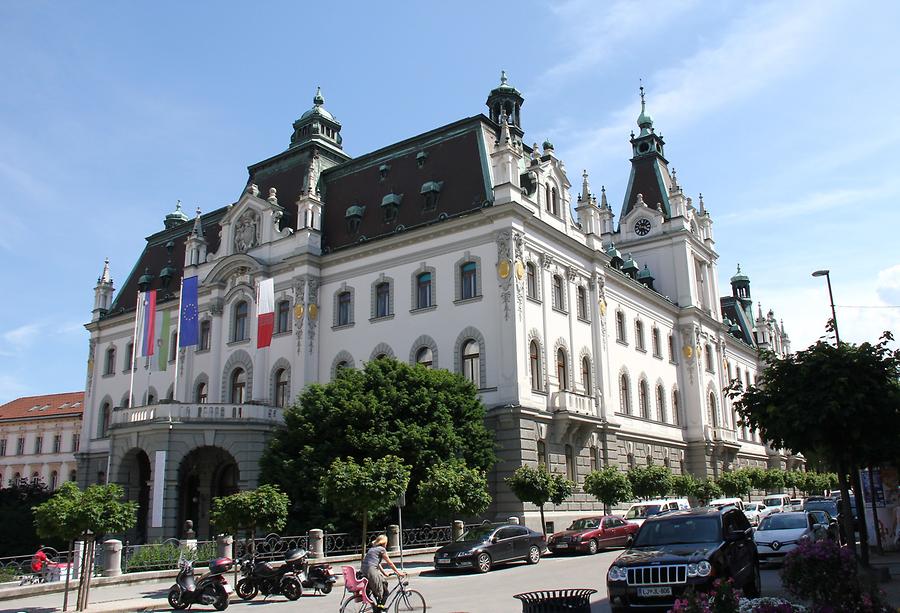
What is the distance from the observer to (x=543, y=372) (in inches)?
1512

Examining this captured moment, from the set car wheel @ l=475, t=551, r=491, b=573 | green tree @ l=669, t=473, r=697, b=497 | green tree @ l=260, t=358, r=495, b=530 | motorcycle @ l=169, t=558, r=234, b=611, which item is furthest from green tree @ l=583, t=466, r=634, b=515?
motorcycle @ l=169, t=558, r=234, b=611

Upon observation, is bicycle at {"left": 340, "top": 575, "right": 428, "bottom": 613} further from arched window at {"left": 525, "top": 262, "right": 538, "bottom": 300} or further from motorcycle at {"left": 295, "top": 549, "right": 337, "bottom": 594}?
arched window at {"left": 525, "top": 262, "right": 538, "bottom": 300}

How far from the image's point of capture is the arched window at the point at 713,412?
189 ft

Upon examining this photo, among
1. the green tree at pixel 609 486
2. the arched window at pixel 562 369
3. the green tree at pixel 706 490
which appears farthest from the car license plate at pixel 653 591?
the green tree at pixel 706 490

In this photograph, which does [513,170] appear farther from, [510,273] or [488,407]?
[488,407]

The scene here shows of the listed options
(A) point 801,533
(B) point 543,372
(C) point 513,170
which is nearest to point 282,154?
(C) point 513,170

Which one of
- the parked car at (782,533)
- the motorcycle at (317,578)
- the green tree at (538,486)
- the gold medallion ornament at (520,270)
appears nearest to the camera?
the motorcycle at (317,578)

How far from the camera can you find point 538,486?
32625 millimetres

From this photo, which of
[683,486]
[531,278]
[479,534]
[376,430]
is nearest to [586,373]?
[531,278]

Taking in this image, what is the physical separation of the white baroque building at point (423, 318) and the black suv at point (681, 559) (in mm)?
20537

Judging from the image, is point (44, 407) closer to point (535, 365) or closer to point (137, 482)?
point (137, 482)

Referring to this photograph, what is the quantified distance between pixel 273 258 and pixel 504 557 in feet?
87.1

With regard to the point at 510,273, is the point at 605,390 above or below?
below

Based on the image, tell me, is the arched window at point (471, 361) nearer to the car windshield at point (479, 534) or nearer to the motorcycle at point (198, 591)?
the car windshield at point (479, 534)
